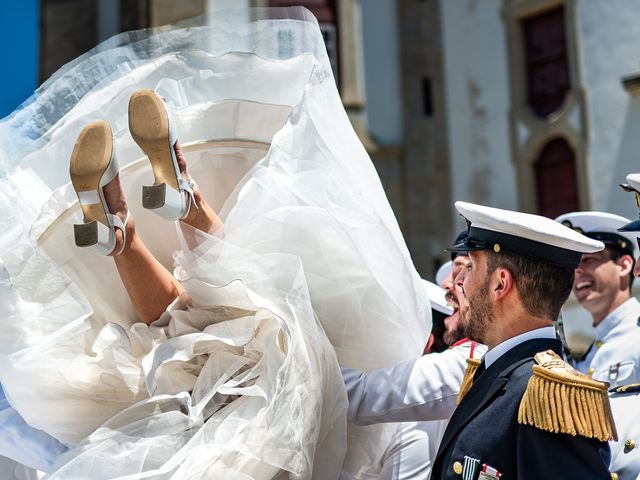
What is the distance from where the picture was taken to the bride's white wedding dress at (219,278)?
3.04 metres

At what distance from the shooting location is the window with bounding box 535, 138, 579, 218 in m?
13.5

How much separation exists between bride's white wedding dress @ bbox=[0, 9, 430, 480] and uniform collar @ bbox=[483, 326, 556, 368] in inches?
20.2

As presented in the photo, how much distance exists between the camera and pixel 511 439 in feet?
8.64

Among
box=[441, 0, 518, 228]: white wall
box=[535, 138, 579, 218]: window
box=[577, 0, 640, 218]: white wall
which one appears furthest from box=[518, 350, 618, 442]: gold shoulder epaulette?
box=[441, 0, 518, 228]: white wall

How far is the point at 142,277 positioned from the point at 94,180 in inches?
14.2

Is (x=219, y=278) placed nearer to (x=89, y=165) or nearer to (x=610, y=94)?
(x=89, y=165)

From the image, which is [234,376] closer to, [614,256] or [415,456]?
[415,456]

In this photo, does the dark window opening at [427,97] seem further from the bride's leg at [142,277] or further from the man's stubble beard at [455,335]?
the bride's leg at [142,277]

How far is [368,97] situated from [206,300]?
1192cm

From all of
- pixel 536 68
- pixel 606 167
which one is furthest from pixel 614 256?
pixel 536 68

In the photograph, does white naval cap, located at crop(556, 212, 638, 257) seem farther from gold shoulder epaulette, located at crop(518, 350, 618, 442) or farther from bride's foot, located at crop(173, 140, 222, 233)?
gold shoulder epaulette, located at crop(518, 350, 618, 442)

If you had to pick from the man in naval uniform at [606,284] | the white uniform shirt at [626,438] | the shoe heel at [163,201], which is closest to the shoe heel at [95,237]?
the shoe heel at [163,201]

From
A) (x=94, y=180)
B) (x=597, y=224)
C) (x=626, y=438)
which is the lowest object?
(x=626, y=438)

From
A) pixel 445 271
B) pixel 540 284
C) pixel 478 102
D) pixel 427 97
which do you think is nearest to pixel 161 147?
pixel 540 284
